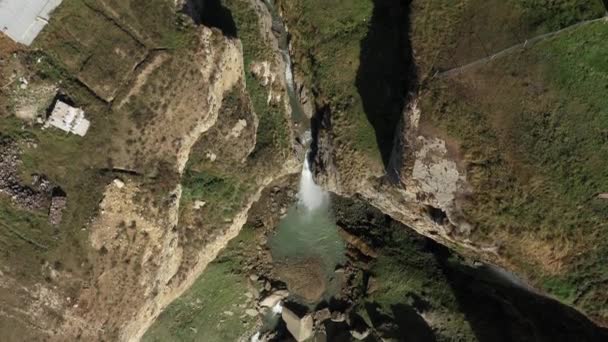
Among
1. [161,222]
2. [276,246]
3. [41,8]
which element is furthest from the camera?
[276,246]

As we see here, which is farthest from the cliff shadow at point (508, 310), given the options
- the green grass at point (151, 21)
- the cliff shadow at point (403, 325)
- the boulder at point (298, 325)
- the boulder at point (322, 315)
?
the green grass at point (151, 21)

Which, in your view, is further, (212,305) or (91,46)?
(212,305)

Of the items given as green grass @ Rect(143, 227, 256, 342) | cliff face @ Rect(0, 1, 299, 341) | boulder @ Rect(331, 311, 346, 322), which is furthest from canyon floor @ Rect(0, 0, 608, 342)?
boulder @ Rect(331, 311, 346, 322)

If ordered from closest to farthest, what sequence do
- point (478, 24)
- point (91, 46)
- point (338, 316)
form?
point (91, 46) → point (478, 24) → point (338, 316)

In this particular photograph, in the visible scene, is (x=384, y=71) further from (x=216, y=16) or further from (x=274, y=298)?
(x=274, y=298)

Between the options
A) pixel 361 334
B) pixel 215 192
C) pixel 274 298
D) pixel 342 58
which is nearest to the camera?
pixel 215 192

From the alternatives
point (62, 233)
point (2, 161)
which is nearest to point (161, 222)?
point (62, 233)

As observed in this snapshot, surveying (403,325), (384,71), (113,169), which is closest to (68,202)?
(113,169)

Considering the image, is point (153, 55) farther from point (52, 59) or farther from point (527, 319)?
point (527, 319)
